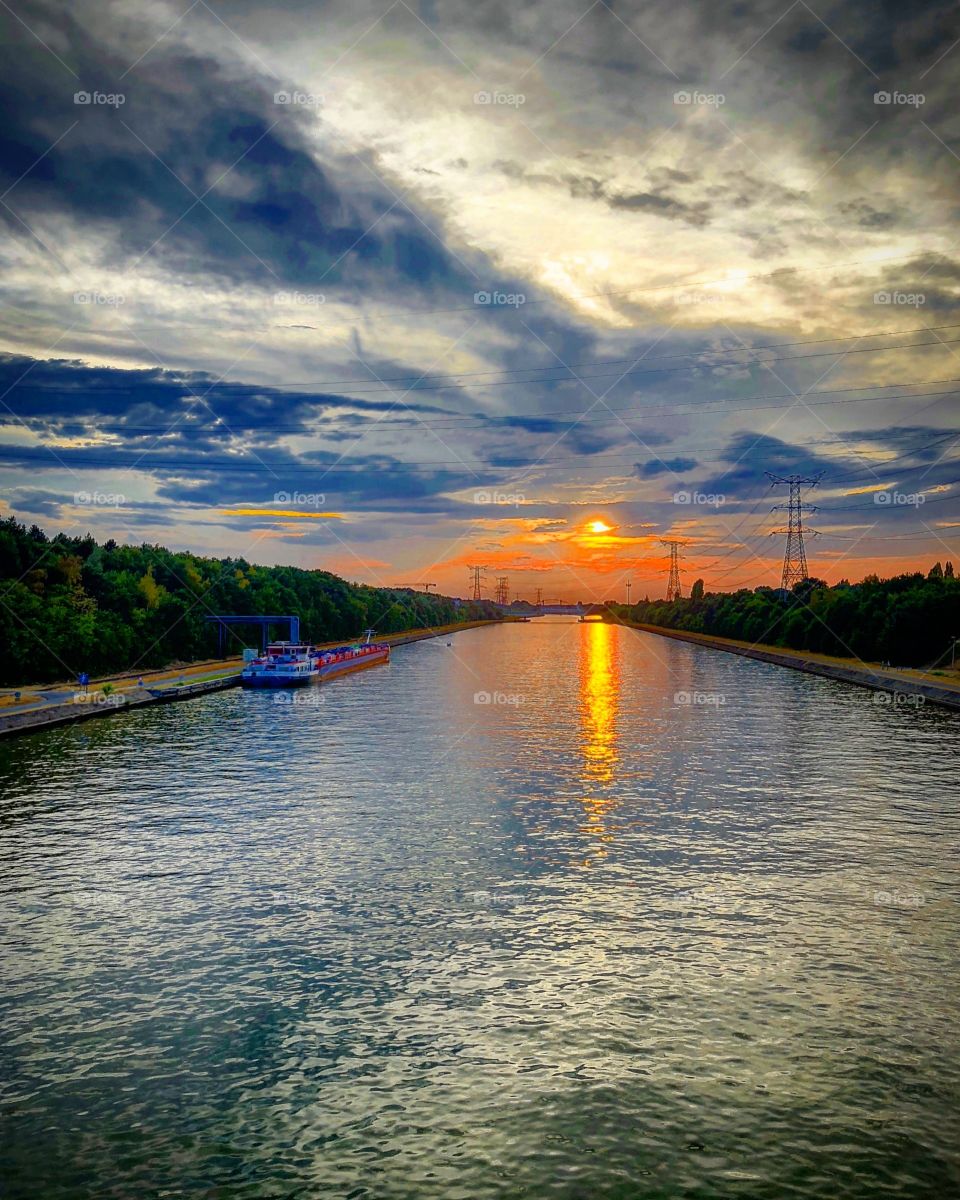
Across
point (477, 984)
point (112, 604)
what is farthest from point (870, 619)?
point (477, 984)

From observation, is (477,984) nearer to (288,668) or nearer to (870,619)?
(288,668)

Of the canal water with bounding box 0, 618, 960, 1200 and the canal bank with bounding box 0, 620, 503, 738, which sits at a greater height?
the canal bank with bounding box 0, 620, 503, 738

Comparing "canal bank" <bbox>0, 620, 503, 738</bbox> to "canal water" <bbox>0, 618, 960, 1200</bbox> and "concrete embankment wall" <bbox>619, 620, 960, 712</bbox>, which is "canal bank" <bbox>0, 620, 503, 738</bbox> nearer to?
"canal water" <bbox>0, 618, 960, 1200</bbox>

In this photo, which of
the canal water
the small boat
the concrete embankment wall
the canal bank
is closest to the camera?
the canal water

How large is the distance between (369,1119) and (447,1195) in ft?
6.95

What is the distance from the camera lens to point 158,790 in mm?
38688

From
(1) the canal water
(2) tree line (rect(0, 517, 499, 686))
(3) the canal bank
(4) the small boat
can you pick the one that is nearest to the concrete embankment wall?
(1) the canal water

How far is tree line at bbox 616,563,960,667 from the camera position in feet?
316

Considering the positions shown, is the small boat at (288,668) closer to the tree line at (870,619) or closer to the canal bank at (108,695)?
the canal bank at (108,695)

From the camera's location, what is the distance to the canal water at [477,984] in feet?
44.5

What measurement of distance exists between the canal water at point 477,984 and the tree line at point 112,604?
33352 mm

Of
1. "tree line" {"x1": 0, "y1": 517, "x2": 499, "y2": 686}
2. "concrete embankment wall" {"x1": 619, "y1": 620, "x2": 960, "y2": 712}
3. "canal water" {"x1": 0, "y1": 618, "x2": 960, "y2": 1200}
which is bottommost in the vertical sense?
"canal water" {"x1": 0, "y1": 618, "x2": 960, "y2": 1200}

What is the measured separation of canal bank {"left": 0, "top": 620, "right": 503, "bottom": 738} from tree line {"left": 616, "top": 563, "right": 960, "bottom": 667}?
6225 centimetres

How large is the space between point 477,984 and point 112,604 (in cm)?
8316
